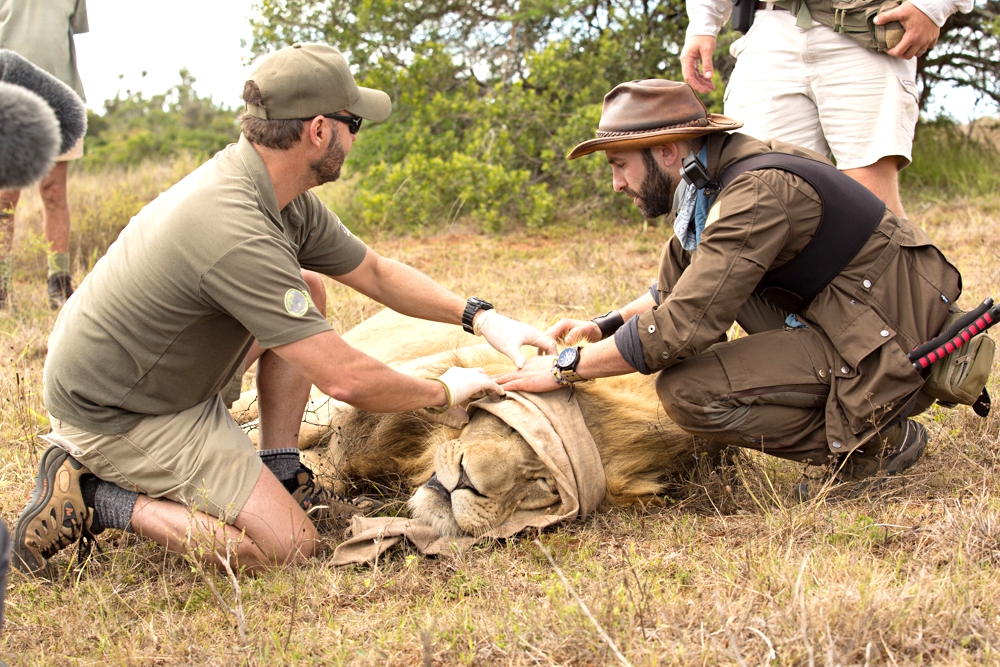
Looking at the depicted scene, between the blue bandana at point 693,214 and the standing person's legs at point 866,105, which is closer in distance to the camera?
the blue bandana at point 693,214

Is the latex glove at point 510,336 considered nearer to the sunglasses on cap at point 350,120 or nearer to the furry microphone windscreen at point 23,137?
the sunglasses on cap at point 350,120

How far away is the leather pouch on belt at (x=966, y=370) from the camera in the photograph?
2.94 meters

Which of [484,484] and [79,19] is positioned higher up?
[79,19]

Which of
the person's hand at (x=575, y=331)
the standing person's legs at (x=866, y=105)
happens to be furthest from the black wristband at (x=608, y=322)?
the standing person's legs at (x=866, y=105)

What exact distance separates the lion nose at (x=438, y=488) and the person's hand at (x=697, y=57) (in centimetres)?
212

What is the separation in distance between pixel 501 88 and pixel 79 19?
3.61 meters

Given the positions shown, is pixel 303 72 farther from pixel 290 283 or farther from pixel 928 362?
pixel 928 362

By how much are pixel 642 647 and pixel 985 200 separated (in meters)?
6.47

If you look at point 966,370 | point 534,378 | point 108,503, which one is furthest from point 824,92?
point 108,503

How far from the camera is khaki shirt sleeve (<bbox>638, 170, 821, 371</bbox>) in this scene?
9.51 ft

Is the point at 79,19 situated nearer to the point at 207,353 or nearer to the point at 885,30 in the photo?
the point at 207,353

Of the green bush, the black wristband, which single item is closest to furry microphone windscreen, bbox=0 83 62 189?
Answer: the black wristband

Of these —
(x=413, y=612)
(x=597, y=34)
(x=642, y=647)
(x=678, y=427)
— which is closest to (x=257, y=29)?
(x=597, y=34)

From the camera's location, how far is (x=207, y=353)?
3084 mm
